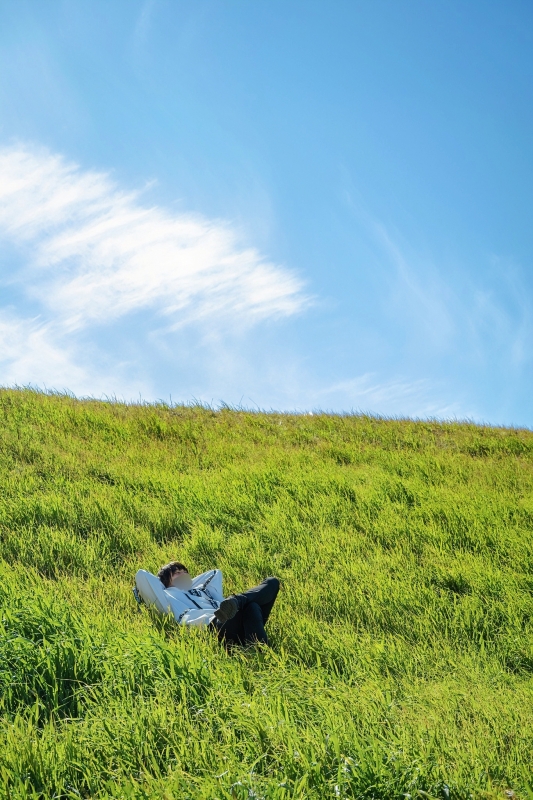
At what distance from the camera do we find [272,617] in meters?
6.30

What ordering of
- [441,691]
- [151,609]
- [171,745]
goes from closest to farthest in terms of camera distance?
[171,745], [441,691], [151,609]

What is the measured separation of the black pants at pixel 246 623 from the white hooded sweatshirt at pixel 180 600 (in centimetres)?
18

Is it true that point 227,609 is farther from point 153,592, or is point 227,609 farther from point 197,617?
point 153,592

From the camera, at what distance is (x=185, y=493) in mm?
9633

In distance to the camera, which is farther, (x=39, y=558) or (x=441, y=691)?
(x=39, y=558)

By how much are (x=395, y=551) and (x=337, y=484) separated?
244cm

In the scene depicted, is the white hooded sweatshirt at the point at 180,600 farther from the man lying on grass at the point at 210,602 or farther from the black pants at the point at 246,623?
Result: the black pants at the point at 246,623

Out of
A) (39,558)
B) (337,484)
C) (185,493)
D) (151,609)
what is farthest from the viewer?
(337,484)

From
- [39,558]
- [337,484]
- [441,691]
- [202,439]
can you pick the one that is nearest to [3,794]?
[441,691]

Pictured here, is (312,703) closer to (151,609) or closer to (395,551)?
(151,609)

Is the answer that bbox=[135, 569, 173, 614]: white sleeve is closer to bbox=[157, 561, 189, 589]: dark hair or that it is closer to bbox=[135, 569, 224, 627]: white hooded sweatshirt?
bbox=[135, 569, 224, 627]: white hooded sweatshirt

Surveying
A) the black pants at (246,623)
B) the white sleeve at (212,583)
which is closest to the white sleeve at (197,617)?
the black pants at (246,623)

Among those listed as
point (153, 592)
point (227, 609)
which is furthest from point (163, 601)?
point (227, 609)

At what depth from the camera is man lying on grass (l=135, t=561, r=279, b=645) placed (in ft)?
18.2
